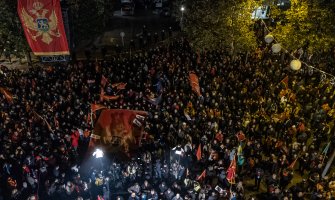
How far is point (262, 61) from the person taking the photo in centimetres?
2556

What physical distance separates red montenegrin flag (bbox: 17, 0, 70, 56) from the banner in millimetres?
5781

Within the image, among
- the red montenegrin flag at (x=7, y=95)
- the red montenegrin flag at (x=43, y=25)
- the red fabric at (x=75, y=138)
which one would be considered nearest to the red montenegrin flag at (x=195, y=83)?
the red fabric at (x=75, y=138)

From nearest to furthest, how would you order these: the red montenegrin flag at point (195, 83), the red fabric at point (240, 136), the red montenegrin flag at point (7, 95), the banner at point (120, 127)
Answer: the red fabric at point (240, 136), the banner at point (120, 127), the red montenegrin flag at point (195, 83), the red montenegrin flag at point (7, 95)

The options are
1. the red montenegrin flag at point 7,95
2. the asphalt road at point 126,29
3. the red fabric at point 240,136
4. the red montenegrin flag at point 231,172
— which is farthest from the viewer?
the asphalt road at point 126,29

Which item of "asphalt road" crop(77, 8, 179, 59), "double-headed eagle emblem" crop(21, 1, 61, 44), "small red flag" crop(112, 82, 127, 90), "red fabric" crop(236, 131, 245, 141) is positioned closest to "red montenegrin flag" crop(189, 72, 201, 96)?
"small red flag" crop(112, 82, 127, 90)

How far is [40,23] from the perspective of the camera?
70.8 feet

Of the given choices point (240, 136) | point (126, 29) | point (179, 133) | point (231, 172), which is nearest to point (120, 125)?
point (179, 133)

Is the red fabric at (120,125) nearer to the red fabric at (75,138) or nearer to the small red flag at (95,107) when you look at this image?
the small red flag at (95,107)

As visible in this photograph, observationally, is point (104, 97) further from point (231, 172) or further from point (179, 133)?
point (231, 172)

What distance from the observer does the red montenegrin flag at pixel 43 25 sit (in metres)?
21.0

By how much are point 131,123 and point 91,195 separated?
15.8ft

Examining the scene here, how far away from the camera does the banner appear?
19.4m

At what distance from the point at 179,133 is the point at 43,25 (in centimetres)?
1072

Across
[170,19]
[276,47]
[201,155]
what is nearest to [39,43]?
[201,155]
